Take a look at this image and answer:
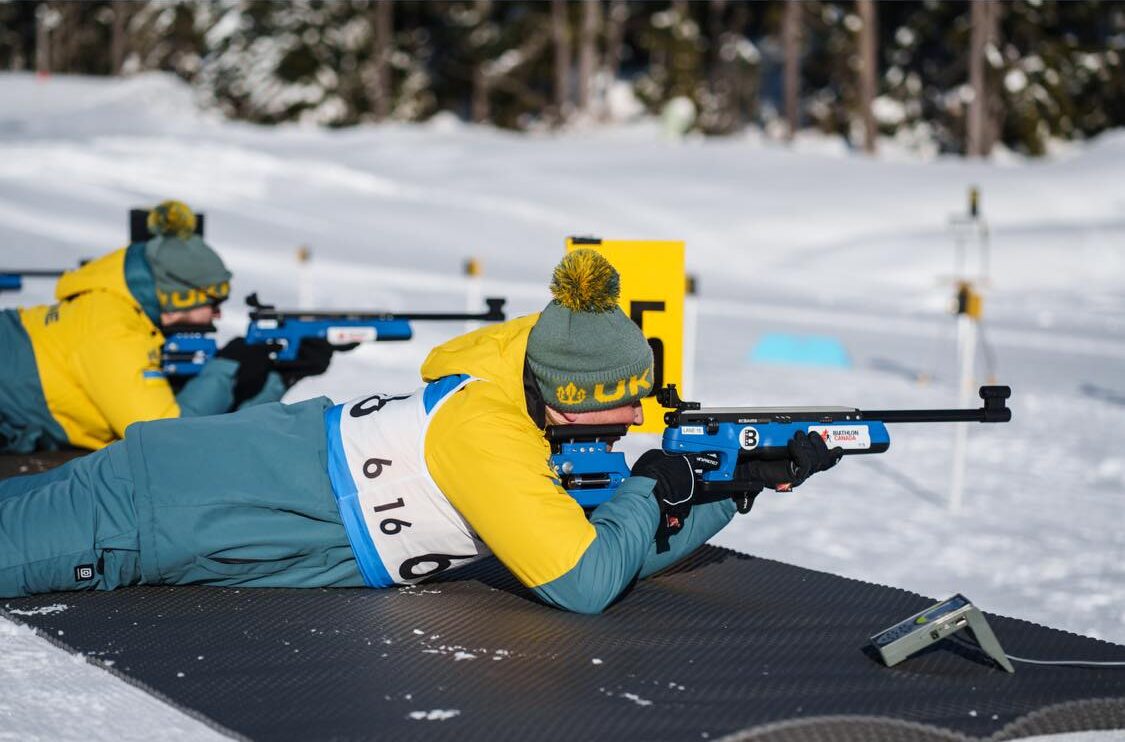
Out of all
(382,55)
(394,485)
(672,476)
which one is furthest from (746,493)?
(382,55)

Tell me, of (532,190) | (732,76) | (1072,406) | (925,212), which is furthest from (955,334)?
(732,76)

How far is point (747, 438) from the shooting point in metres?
4.09

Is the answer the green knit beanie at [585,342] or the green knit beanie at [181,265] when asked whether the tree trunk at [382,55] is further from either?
the green knit beanie at [585,342]

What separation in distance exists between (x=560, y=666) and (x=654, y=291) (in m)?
2.47

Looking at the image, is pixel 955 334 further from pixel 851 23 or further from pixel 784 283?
pixel 851 23

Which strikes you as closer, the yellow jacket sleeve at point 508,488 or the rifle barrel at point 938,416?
the yellow jacket sleeve at point 508,488

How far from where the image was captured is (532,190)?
27.4 metres

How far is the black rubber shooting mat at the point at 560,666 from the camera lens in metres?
3.34

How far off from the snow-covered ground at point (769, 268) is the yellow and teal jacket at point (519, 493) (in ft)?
3.14

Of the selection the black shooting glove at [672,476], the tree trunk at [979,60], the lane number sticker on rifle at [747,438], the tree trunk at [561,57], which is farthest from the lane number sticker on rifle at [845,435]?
the tree trunk at [561,57]

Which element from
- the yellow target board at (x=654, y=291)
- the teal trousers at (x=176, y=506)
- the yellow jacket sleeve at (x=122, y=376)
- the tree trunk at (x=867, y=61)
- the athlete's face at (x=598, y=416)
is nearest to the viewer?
the athlete's face at (x=598, y=416)

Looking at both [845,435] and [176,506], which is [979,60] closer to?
[845,435]

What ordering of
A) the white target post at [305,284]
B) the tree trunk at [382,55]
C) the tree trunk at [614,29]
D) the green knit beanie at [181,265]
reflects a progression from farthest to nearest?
the tree trunk at [614,29], the tree trunk at [382,55], the white target post at [305,284], the green knit beanie at [181,265]

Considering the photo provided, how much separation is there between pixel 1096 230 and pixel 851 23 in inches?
693
